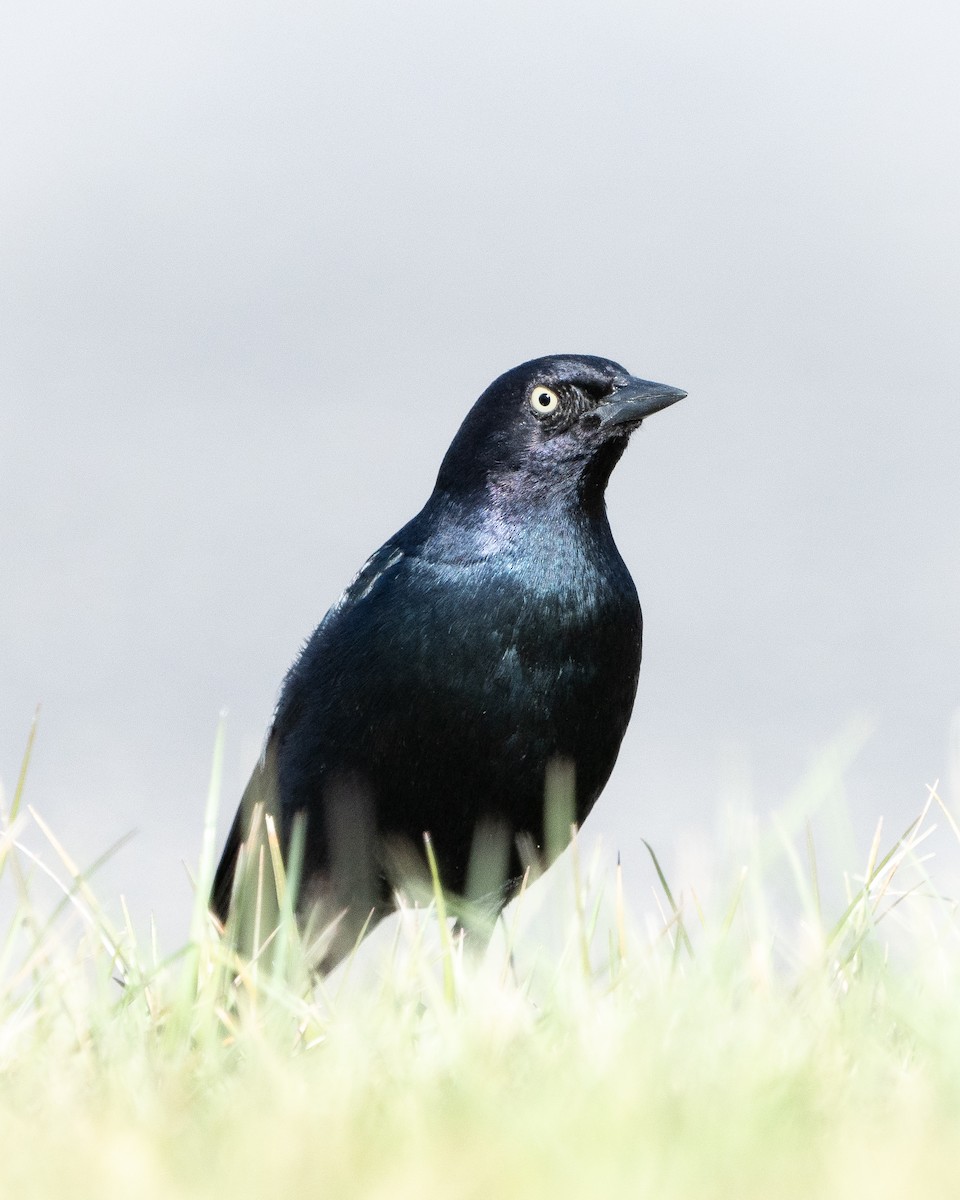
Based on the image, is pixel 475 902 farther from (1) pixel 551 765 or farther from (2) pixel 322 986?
(2) pixel 322 986

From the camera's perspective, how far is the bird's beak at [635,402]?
5301mm

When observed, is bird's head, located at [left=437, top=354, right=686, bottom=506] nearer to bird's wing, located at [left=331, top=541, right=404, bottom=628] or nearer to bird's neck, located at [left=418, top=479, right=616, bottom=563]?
bird's neck, located at [left=418, top=479, right=616, bottom=563]

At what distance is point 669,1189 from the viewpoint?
205cm

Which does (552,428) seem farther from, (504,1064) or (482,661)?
(504,1064)

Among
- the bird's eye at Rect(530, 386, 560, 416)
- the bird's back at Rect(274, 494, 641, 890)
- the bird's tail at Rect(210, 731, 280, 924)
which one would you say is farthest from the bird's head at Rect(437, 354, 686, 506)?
the bird's tail at Rect(210, 731, 280, 924)

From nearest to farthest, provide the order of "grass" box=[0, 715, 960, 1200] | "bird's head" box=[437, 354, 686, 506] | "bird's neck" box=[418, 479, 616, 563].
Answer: "grass" box=[0, 715, 960, 1200], "bird's neck" box=[418, 479, 616, 563], "bird's head" box=[437, 354, 686, 506]

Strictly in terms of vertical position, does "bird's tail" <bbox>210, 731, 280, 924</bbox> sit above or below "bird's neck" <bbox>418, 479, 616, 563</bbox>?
below

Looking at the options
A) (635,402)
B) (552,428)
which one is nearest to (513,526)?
(552,428)

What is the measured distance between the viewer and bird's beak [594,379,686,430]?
5301 mm

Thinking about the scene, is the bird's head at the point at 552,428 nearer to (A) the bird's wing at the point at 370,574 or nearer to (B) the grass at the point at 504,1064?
(A) the bird's wing at the point at 370,574

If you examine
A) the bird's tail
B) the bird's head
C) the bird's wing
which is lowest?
the bird's tail

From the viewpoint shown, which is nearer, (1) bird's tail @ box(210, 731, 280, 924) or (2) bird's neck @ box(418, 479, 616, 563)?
(2) bird's neck @ box(418, 479, 616, 563)

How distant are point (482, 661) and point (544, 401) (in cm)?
95

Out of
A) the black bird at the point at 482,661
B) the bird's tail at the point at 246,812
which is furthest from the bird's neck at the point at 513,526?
the bird's tail at the point at 246,812
